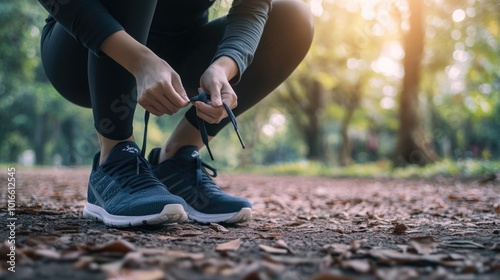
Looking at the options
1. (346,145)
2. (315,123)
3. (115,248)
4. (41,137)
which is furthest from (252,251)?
(41,137)

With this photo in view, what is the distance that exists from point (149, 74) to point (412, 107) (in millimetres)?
7369

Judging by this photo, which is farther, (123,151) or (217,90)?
(123,151)

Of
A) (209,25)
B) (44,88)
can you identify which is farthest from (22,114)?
(209,25)

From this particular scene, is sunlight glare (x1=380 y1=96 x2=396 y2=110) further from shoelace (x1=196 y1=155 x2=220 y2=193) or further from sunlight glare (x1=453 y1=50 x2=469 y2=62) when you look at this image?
shoelace (x1=196 y1=155 x2=220 y2=193)

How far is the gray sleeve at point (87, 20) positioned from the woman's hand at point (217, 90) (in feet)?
0.94

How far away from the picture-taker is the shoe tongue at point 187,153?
5.63 feet

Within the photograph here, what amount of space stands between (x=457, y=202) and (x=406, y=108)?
5.50 metres

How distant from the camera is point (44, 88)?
56.8ft

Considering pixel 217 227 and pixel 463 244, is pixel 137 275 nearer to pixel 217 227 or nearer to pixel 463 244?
pixel 217 227

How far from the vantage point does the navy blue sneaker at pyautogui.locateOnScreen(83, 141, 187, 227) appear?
1340 mm

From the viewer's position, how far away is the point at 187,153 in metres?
1.73

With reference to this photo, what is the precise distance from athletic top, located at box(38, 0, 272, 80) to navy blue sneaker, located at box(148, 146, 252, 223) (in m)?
0.40

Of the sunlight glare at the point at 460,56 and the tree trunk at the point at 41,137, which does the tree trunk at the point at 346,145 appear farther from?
the tree trunk at the point at 41,137

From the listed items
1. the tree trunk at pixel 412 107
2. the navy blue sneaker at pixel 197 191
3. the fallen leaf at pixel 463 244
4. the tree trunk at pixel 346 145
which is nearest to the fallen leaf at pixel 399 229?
the fallen leaf at pixel 463 244
